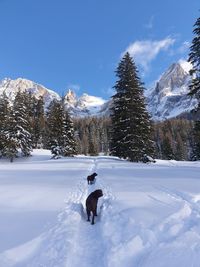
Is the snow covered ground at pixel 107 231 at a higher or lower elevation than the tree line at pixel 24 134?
lower

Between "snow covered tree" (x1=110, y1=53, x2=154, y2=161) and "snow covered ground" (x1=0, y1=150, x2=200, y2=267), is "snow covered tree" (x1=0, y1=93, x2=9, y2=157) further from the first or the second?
"snow covered ground" (x1=0, y1=150, x2=200, y2=267)

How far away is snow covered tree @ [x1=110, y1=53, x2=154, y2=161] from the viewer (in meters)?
35.6

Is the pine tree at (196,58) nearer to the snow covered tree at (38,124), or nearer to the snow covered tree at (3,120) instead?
the snow covered tree at (3,120)

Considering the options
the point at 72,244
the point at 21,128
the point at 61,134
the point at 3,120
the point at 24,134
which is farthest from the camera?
the point at 3,120

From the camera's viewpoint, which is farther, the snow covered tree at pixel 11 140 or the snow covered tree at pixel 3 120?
the snow covered tree at pixel 3 120

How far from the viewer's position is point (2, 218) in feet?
32.2

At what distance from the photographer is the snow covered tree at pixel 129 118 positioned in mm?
35594

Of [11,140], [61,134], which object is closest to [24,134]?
[11,140]

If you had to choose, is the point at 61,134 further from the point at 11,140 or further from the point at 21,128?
the point at 11,140

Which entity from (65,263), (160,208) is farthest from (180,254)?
(160,208)

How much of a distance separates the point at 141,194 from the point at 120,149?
24.0 m

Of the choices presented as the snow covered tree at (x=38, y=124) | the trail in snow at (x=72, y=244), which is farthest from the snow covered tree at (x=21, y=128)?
the trail in snow at (x=72, y=244)

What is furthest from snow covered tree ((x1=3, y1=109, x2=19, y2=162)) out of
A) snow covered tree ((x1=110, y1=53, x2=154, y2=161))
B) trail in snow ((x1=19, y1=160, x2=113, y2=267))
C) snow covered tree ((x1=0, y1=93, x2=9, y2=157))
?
trail in snow ((x1=19, y1=160, x2=113, y2=267))

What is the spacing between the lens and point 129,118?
→ 3644cm
